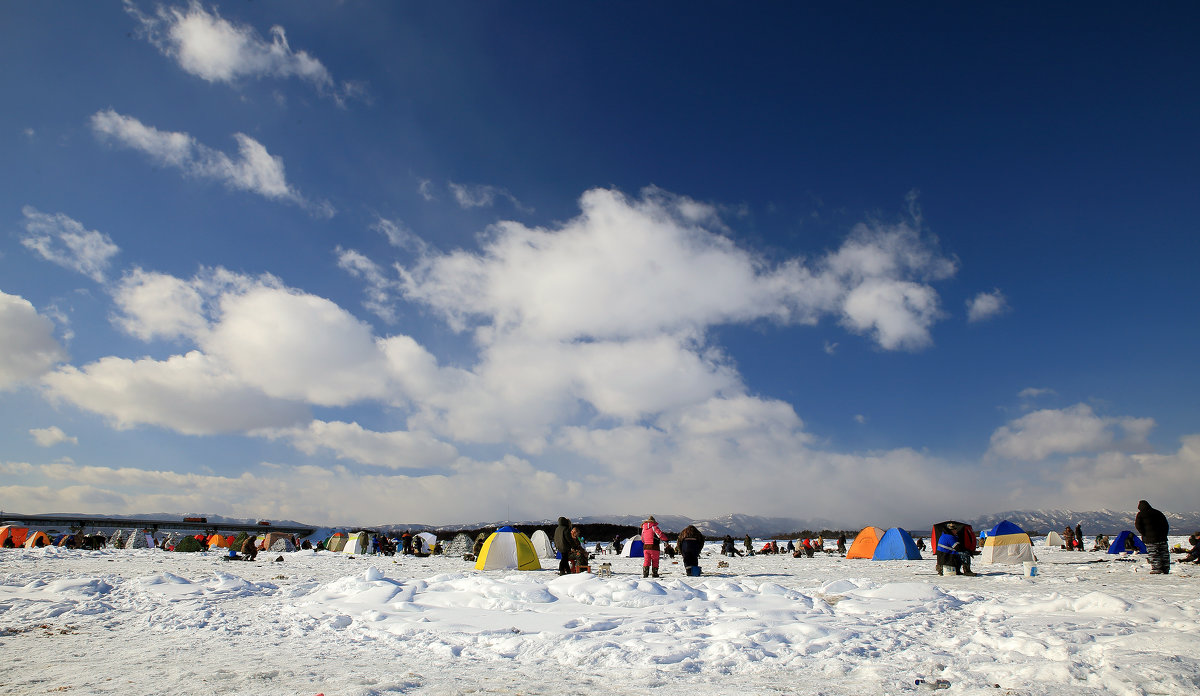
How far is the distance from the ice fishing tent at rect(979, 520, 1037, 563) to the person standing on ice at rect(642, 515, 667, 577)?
1672 cm

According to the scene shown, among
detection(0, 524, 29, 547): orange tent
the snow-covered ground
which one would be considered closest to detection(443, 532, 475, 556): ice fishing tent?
the snow-covered ground

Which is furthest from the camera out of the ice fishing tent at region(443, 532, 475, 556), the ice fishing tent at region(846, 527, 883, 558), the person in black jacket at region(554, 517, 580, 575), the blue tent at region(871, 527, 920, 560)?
the ice fishing tent at region(443, 532, 475, 556)

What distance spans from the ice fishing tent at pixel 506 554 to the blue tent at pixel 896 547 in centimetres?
1772

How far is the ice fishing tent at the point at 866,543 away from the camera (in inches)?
1123

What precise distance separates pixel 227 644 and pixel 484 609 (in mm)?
3791

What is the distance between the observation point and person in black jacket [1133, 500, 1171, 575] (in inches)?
596

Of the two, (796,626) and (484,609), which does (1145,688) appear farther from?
(484,609)

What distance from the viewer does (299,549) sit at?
41.6 meters

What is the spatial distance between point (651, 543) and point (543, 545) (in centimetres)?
1265

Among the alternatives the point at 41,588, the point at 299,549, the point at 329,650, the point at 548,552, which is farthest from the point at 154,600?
the point at 299,549

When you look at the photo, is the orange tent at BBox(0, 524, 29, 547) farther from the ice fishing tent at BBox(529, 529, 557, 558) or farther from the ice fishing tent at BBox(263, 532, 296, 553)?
the ice fishing tent at BBox(529, 529, 557, 558)

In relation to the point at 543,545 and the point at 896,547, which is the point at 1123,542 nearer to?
the point at 896,547

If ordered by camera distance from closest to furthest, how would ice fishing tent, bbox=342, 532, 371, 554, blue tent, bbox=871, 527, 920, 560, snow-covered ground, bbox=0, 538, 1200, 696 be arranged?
snow-covered ground, bbox=0, 538, 1200, 696 < blue tent, bbox=871, 527, 920, 560 < ice fishing tent, bbox=342, 532, 371, 554

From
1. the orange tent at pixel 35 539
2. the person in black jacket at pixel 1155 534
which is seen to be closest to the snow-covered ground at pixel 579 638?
the person in black jacket at pixel 1155 534
